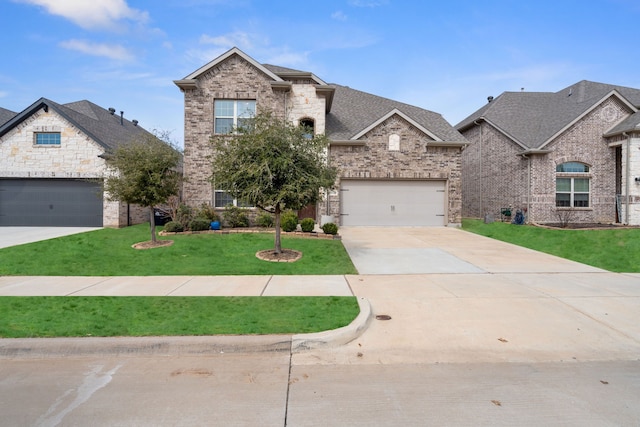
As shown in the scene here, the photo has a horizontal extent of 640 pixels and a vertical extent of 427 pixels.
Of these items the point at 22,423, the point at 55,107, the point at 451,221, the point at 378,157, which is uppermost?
the point at 55,107

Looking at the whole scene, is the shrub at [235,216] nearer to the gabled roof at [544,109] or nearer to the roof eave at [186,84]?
the roof eave at [186,84]

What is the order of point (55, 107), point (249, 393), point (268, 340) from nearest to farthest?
point (249, 393)
point (268, 340)
point (55, 107)

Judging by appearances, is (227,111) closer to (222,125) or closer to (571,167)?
(222,125)

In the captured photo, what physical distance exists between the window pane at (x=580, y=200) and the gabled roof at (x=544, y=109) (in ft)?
11.3

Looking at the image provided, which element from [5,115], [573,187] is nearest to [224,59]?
[5,115]

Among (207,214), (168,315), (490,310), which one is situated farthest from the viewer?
(207,214)

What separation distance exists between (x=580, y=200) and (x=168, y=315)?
21.1m

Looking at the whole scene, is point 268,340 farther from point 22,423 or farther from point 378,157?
point 378,157

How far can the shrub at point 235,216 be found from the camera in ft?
51.3

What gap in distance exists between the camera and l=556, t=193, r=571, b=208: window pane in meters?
18.6

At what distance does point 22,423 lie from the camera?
9.73ft

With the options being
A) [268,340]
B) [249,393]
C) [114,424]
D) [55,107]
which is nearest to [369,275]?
[268,340]

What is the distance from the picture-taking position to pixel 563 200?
18.6 m

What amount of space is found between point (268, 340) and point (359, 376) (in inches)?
49.3
